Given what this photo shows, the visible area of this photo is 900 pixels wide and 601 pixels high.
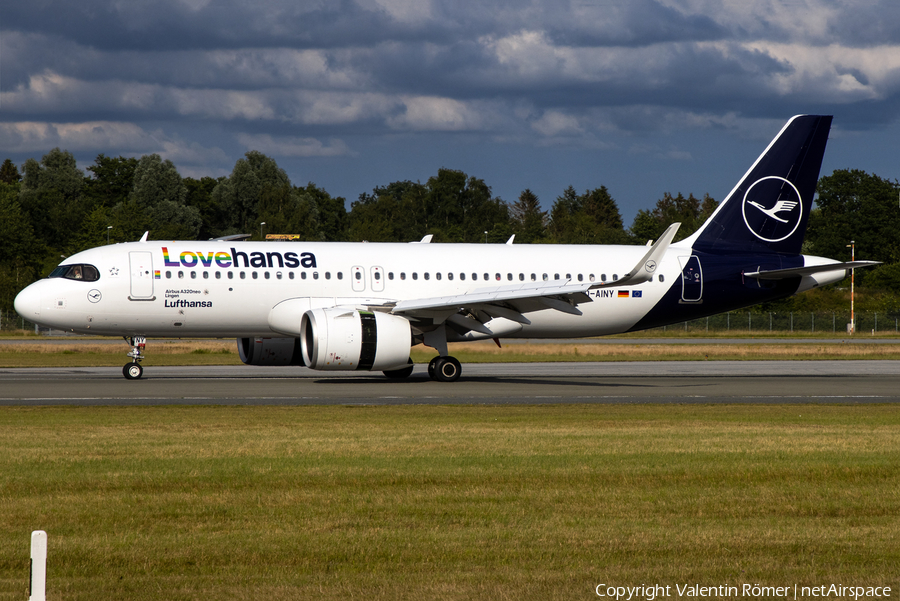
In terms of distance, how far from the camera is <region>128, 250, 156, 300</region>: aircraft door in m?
26.6

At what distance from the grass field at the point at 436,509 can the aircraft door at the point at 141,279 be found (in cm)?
1139

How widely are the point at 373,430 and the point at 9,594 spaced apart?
896 centimetres

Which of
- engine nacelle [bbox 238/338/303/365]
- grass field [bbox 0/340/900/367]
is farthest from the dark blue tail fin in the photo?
engine nacelle [bbox 238/338/303/365]

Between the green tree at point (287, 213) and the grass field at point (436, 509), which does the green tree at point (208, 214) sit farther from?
the grass field at point (436, 509)

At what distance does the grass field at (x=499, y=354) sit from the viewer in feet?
124

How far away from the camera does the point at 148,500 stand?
9.56 meters

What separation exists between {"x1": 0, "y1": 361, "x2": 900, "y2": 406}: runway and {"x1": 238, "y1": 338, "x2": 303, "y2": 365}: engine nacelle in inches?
20.4

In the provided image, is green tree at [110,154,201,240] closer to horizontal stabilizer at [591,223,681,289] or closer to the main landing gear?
the main landing gear

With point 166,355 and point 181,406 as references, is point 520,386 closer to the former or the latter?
point 181,406

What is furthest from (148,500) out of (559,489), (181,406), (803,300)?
(803,300)

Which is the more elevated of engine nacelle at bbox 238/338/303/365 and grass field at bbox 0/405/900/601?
engine nacelle at bbox 238/338/303/365

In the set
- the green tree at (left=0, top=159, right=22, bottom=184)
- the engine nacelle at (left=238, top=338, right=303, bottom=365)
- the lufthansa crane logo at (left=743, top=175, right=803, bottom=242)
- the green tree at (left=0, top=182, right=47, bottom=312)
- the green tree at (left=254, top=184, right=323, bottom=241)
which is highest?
the green tree at (left=0, top=159, right=22, bottom=184)

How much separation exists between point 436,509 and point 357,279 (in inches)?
747

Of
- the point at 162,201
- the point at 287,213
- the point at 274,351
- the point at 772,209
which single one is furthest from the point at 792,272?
the point at 162,201
